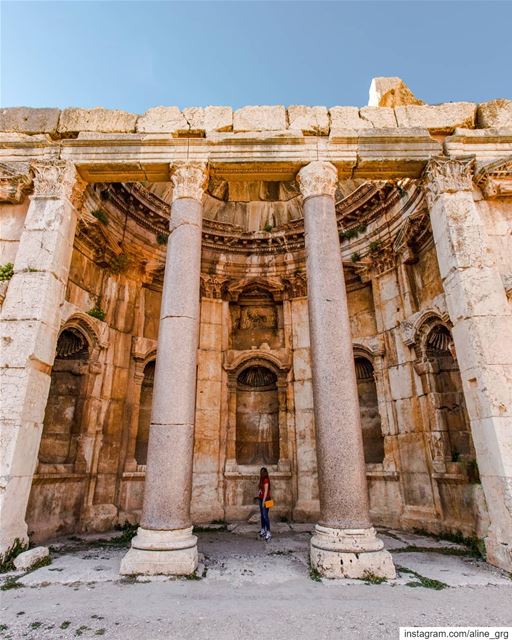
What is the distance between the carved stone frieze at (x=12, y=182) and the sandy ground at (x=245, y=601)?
726 centimetres

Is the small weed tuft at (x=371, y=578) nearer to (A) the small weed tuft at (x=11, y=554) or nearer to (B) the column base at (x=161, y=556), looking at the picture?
(B) the column base at (x=161, y=556)

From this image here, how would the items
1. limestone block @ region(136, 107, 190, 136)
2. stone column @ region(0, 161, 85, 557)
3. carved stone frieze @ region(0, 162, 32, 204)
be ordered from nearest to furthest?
1. stone column @ region(0, 161, 85, 557)
2. carved stone frieze @ region(0, 162, 32, 204)
3. limestone block @ region(136, 107, 190, 136)

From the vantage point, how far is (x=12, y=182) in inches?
327

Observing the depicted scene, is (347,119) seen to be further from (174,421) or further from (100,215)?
(174,421)

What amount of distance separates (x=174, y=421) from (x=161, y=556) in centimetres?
192

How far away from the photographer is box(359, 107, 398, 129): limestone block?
29.2 feet

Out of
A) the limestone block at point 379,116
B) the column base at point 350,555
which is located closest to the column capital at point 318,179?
the limestone block at point 379,116

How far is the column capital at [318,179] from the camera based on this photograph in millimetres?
8148

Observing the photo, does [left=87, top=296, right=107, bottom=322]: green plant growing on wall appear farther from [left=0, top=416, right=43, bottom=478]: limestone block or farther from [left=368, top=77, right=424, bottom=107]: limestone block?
[left=368, top=77, right=424, bottom=107]: limestone block

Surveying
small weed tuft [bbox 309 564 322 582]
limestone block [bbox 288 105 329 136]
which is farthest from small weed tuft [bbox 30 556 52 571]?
limestone block [bbox 288 105 329 136]

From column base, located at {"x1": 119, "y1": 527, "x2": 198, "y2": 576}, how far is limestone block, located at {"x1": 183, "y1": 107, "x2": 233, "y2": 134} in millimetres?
8160

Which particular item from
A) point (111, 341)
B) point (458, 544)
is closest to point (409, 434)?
point (458, 544)

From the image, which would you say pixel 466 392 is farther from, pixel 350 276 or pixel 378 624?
pixel 350 276

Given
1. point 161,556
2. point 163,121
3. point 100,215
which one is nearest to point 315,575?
point 161,556
